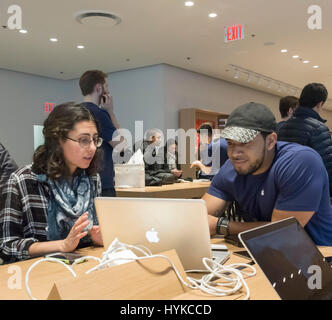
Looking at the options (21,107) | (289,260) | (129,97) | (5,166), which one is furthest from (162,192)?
(21,107)

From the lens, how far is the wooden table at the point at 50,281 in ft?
3.08

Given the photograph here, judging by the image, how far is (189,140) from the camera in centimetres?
828

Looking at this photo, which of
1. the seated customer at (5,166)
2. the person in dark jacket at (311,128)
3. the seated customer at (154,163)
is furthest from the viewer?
the seated customer at (154,163)

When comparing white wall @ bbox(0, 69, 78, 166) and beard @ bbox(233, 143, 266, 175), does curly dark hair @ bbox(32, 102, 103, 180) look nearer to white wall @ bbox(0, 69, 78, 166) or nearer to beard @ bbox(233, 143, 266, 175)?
beard @ bbox(233, 143, 266, 175)

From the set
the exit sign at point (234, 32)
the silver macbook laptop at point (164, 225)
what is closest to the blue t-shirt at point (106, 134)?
the silver macbook laptop at point (164, 225)

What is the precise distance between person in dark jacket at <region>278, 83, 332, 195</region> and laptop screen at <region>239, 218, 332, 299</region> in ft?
6.27

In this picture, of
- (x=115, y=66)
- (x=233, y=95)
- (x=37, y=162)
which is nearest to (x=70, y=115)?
(x=37, y=162)

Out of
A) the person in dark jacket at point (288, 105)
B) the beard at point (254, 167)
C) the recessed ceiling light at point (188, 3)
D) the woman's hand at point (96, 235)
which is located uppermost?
the recessed ceiling light at point (188, 3)

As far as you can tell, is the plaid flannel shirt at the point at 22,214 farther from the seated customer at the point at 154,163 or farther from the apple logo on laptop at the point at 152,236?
the seated customer at the point at 154,163

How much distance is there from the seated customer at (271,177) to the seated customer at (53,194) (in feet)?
2.11

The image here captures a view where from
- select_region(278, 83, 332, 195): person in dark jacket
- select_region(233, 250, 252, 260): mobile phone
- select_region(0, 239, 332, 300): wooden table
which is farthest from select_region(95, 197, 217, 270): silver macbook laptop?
select_region(278, 83, 332, 195): person in dark jacket

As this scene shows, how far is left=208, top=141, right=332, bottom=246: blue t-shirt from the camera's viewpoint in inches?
60.4

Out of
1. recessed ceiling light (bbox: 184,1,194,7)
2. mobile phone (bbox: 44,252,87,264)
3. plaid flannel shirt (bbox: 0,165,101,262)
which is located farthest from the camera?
recessed ceiling light (bbox: 184,1,194,7)
